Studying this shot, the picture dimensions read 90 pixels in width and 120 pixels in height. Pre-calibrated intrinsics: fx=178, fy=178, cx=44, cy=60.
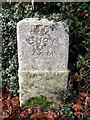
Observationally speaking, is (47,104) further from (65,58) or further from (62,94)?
(65,58)

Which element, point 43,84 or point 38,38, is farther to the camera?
point 43,84

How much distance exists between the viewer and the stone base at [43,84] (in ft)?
8.66

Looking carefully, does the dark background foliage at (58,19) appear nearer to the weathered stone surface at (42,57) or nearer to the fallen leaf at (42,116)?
the weathered stone surface at (42,57)

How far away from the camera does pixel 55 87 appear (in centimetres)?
273

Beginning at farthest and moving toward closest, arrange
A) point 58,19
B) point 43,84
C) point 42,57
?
1. point 43,84
2. point 42,57
3. point 58,19

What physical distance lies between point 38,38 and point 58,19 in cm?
38

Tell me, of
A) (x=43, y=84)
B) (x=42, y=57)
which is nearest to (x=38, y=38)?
(x=42, y=57)

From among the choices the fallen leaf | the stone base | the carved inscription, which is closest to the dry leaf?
the stone base

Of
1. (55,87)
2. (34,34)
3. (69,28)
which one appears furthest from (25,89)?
(69,28)

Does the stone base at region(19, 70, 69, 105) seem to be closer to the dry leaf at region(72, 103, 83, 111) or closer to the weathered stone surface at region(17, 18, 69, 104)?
the weathered stone surface at region(17, 18, 69, 104)

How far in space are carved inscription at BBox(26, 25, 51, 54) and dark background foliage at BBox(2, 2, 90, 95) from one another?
19cm

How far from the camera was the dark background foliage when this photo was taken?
2.60 metres

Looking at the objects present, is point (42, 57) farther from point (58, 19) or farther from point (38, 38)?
point (58, 19)

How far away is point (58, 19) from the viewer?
2.47 meters
